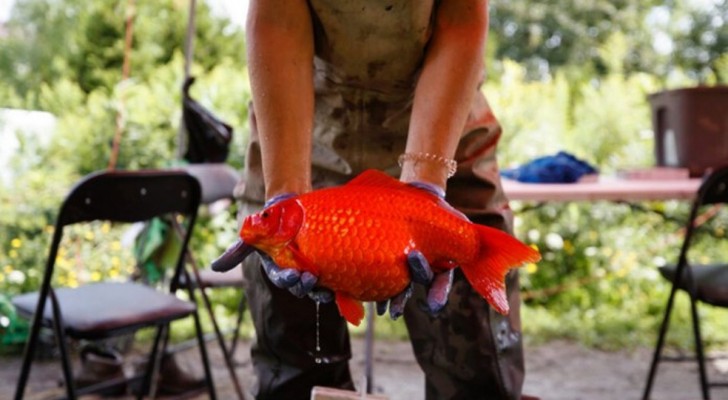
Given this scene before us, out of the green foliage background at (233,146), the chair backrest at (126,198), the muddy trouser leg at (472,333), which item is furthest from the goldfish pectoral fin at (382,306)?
the green foliage background at (233,146)

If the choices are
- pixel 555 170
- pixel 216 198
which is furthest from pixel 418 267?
pixel 216 198

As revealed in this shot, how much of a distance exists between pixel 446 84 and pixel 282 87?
26 cm

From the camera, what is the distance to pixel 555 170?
3381 millimetres

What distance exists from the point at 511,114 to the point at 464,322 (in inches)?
177

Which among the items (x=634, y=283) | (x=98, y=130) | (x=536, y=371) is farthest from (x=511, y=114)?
(x=98, y=130)

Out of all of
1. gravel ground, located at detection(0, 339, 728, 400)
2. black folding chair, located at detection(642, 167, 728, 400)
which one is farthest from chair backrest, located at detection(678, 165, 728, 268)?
gravel ground, located at detection(0, 339, 728, 400)

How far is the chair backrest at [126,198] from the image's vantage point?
2.37 metres

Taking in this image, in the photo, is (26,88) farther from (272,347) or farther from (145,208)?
(272,347)

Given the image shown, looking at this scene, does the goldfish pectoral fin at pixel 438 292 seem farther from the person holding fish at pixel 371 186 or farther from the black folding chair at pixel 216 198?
the black folding chair at pixel 216 198

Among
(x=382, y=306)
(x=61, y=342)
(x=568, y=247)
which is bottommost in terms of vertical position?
(x=568, y=247)

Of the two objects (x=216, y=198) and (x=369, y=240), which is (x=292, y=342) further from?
(x=216, y=198)

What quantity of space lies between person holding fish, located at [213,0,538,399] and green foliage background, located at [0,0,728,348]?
132 inches

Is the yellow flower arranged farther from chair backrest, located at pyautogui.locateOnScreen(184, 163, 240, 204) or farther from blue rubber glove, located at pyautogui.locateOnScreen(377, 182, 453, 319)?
blue rubber glove, located at pyautogui.locateOnScreen(377, 182, 453, 319)

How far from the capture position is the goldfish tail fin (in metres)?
0.96
